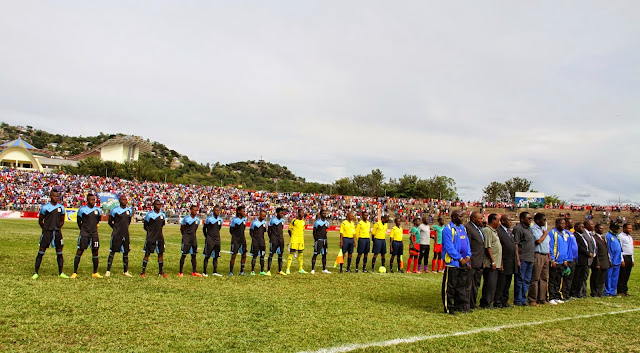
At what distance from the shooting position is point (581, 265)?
1197cm

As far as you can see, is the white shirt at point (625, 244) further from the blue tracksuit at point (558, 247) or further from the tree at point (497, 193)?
the tree at point (497, 193)

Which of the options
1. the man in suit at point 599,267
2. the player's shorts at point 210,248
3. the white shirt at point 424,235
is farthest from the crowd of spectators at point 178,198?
the man in suit at point 599,267

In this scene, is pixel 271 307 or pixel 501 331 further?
pixel 271 307

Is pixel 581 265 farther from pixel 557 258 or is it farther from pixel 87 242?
pixel 87 242

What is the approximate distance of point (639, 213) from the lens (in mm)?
54969

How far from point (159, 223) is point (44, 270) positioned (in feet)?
10.1

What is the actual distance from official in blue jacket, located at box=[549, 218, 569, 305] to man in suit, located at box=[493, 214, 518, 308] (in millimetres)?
1751

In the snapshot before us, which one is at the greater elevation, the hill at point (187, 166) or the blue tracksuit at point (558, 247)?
the hill at point (187, 166)

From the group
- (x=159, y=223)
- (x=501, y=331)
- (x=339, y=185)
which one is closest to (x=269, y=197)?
(x=339, y=185)

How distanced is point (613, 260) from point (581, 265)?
1503 millimetres

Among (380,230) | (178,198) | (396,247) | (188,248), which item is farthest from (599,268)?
(178,198)

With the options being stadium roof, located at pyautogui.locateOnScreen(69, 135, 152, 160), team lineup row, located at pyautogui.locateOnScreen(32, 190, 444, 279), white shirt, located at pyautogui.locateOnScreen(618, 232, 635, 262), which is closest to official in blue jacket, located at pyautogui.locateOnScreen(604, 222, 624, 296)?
white shirt, located at pyautogui.locateOnScreen(618, 232, 635, 262)

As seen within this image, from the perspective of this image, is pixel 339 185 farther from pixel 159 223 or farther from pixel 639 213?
pixel 159 223

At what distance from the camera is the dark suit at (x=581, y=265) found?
12000 millimetres
